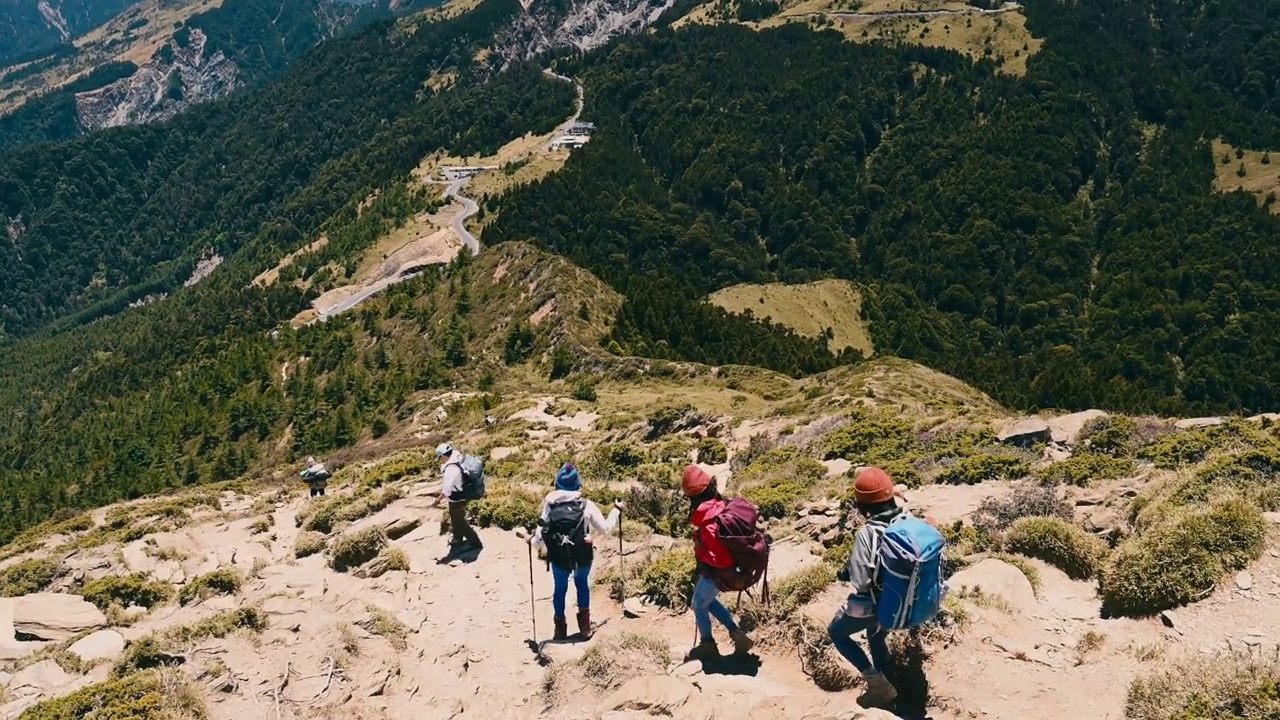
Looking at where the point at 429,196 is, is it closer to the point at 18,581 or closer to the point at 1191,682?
the point at 18,581

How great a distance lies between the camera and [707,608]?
1180 cm

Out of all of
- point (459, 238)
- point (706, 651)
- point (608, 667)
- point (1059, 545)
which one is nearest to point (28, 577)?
point (608, 667)

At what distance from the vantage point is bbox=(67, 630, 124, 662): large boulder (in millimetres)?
16469

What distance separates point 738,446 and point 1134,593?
62.7 ft

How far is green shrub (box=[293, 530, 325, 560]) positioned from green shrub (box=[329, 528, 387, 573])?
2177 mm

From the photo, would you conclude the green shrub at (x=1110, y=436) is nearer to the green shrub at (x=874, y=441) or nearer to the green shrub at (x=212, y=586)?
the green shrub at (x=874, y=441)

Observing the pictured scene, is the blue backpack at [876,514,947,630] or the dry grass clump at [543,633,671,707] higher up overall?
the blue backpack at [876,514,947,630]

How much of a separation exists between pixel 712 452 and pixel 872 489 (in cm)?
1993

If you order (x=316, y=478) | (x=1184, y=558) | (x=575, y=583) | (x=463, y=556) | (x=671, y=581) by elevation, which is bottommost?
(x=316, y=478)

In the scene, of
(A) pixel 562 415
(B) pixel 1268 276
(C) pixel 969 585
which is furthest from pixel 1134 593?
(B) pixel 1268 276

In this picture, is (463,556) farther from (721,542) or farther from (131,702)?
(721,542)

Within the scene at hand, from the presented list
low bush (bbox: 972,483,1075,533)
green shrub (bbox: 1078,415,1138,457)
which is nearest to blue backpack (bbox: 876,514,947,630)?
low bush (bbox: 972,483,1075,533)

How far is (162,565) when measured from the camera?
79.6 feet

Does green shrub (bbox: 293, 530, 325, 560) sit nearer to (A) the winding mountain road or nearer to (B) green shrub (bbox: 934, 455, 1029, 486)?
(B) green shrub (bbox: 934, 455, 1029, 486)
